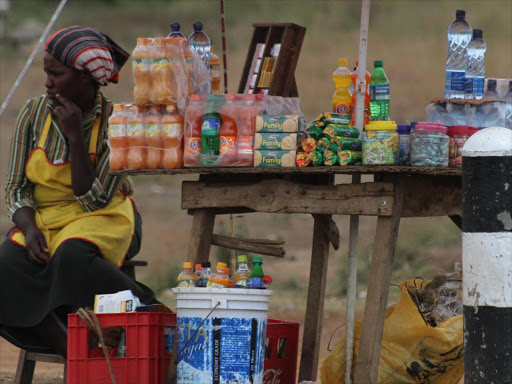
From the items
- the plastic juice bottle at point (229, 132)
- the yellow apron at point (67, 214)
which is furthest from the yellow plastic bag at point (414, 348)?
the yellow apron at point (67, 214)

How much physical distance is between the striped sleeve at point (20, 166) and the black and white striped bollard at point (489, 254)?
2541 millimetres

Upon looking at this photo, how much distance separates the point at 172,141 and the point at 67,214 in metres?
0.87

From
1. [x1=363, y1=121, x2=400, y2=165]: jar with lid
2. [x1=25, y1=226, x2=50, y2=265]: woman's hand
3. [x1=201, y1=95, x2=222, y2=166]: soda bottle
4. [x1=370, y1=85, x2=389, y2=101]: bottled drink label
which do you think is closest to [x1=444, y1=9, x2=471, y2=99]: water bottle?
[x1=370, y1=85, x2=389, y2=101]: bottled drink label

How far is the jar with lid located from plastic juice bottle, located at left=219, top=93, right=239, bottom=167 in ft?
2.18

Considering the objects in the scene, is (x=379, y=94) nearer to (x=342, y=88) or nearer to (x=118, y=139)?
(x=342, y=88)

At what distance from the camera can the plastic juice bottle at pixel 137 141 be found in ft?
17.8

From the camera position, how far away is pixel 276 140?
16.9ft

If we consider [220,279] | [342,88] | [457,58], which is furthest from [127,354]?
[457,58]

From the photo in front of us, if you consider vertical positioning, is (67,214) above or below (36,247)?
above

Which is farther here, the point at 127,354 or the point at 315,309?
the point at 315,309

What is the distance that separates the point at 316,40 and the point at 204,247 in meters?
18.5

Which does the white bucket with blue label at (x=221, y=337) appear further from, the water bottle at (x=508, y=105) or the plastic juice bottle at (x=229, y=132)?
the water bottle at (x=508, y=105)

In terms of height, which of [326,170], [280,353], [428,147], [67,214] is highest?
[428,147]

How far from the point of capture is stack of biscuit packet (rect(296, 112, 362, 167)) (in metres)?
4.95
